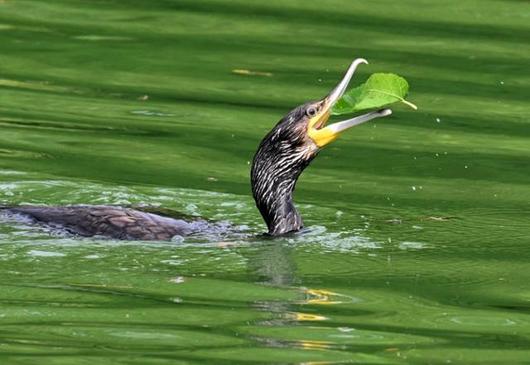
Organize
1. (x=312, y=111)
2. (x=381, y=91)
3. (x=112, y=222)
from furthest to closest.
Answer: (x=312, y=111) < (x=112, y=222) < (x=381, y=91)

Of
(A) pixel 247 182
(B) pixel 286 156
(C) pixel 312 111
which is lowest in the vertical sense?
(A) pixel 247 182

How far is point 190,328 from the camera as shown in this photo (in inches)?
357

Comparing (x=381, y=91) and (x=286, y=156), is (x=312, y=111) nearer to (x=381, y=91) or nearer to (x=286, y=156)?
(x=286, y=156)

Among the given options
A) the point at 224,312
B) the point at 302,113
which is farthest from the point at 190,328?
the point at 302,113

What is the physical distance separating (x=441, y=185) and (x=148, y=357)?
5.17 metres

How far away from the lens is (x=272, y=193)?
12.1m

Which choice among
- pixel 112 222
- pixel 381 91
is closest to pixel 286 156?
pixel 381 91

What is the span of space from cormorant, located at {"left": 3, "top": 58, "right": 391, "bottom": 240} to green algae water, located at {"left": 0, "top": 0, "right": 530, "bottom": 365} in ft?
0.61

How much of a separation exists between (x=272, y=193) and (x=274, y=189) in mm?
31

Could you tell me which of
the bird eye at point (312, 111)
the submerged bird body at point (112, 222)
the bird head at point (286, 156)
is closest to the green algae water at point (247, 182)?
the submerged bird body at point (112, 222)

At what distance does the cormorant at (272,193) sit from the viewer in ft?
37.5

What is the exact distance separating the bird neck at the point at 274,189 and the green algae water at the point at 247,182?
206mm

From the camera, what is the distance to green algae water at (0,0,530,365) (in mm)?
9102

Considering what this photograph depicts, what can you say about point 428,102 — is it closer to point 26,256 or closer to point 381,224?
point 381,224
